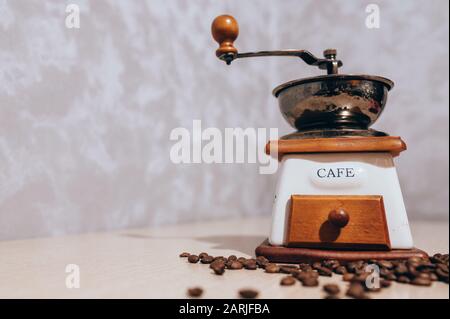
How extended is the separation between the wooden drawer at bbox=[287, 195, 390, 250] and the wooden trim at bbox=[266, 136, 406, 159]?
0.29ft

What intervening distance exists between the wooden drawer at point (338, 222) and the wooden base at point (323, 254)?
0.01m

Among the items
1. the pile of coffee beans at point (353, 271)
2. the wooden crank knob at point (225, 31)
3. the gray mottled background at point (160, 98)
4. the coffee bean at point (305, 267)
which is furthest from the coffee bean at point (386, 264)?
the gray mottled background at point (160, 98)

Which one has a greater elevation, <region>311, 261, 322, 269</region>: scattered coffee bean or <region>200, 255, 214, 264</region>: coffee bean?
<region>311, 261, 322, 269</region>: scattered coffee bean

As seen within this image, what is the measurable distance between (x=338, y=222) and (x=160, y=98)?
89cm

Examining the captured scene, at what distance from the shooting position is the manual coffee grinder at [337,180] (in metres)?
0.71

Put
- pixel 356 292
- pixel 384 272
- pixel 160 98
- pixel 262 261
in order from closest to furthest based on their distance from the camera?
pixel 356 292 → pixel 384 272 → pixel 262 261 → pixel 160 98

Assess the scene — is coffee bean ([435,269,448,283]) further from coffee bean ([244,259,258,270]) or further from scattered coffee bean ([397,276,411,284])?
coffee bean ([244,259,258,270])

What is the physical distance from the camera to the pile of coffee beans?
53 cm

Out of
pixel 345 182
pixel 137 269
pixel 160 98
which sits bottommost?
pixel 137 269

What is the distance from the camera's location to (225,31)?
2.65ft

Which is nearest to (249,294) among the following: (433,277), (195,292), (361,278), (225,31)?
(195,292)

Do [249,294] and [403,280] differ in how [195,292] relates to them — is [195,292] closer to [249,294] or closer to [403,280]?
[249,294]

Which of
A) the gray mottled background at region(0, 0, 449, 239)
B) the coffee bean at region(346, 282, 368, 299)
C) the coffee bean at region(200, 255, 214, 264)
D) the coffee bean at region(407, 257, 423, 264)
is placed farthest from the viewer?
the gray mottled background at region(0, 0, 449, 239)

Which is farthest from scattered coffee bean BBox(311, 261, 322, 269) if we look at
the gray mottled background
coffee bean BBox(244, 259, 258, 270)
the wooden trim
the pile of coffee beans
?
the gray mottled background
